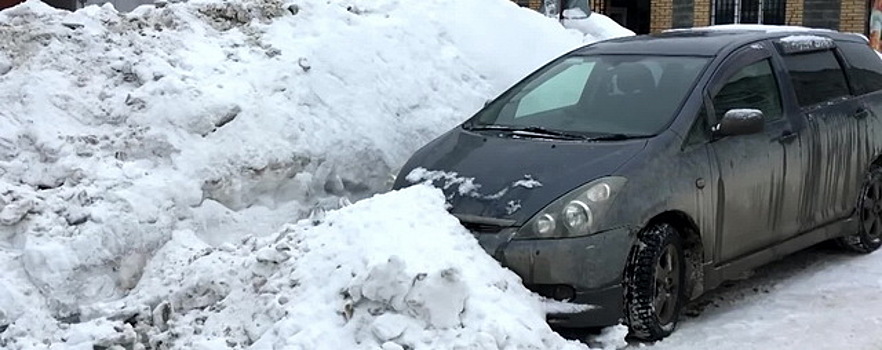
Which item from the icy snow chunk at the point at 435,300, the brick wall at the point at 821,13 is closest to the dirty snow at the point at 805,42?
the icy snow chunk at the point at 435,300

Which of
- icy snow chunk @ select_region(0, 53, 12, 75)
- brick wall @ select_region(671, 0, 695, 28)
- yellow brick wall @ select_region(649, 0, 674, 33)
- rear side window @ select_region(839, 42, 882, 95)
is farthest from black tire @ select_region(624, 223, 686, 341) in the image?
yellow brick wall @ select_region(649, 0, 674, 33)

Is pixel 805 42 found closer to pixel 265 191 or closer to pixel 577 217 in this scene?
pixel 577 217

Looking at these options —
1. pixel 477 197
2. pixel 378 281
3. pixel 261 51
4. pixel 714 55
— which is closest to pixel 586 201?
pixel 477 197

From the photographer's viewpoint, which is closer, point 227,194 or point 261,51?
point 227,194

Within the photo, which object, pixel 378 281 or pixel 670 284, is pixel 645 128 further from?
pixel 378 281

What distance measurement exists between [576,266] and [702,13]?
16945 millimetres

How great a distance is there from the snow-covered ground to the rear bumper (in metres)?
0.11

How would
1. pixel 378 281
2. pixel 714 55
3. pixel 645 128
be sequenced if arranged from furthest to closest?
pixel 714 55
pixel 645 128
pixel 378 281

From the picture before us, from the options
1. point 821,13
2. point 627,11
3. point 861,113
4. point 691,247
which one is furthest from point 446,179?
point 627,11

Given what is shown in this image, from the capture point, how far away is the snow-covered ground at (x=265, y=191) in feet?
16.3

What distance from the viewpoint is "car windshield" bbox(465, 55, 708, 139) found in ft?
19.9

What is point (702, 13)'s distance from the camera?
21.2 metres

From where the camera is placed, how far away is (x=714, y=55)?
635cm

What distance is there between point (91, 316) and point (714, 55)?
3848 millimetres
